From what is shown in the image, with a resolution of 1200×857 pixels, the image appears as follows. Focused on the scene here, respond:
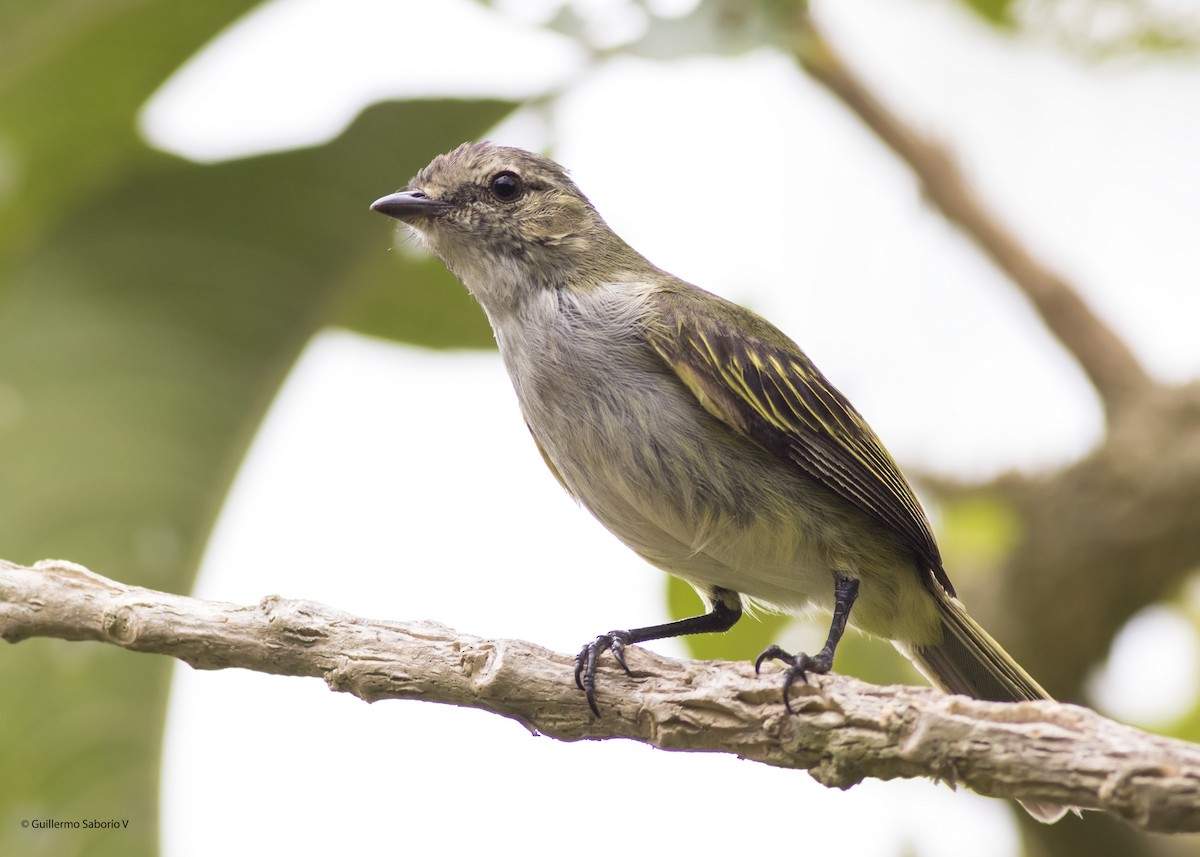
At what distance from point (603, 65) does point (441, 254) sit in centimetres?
91

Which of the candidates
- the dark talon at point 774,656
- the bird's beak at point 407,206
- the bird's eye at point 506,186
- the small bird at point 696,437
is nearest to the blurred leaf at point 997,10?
the small bird at point 696,437

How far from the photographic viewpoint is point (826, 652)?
10.2ft

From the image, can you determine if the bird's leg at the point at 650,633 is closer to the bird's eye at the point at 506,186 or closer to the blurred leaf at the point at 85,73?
the bird's eye at the point at 506,186

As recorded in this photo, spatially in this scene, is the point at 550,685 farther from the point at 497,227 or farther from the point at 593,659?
the point at 497,227

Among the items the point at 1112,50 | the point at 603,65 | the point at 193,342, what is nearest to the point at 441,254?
the point at 603,65

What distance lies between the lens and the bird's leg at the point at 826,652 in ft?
8.37

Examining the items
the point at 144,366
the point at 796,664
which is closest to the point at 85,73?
the point at 144,366

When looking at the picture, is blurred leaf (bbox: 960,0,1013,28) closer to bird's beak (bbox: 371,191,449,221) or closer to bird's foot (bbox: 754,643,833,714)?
bird's beak (bbox: 371,191,449,221)

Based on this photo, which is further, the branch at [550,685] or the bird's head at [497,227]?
the bird's head at [497,227]

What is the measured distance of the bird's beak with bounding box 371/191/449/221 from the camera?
12.6 ft

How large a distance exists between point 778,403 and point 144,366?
238 cm

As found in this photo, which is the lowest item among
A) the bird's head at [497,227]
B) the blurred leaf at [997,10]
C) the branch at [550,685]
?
the branch at [550,685]

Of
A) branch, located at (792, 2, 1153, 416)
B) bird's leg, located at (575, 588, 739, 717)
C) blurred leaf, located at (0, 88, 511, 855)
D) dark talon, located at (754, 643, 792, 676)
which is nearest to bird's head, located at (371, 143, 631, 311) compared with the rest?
blurred leaf, located at (0, 88, 511, 855)

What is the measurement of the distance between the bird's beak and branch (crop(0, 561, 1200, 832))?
1486 mm
